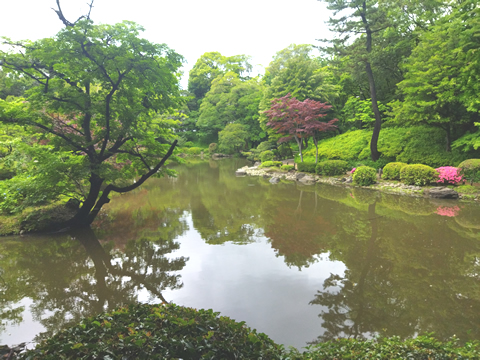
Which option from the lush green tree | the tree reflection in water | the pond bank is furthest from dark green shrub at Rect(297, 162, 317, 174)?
the tree reflection in water

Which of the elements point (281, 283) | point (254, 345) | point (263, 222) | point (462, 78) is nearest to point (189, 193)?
point (263, 222)

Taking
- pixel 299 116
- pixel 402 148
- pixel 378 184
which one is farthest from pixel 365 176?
pixel 299 116

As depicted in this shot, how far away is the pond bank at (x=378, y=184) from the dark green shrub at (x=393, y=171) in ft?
1.01

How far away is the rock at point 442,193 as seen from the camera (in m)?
9.37

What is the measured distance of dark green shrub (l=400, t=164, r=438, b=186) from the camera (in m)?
10.3

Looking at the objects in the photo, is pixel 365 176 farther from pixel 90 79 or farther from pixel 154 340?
pixel 154 340

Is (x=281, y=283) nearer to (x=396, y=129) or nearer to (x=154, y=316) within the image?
(x=154, y=316)

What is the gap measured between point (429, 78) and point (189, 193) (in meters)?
11.1

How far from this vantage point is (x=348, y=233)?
21.9 ft

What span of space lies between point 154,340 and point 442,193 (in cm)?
1077

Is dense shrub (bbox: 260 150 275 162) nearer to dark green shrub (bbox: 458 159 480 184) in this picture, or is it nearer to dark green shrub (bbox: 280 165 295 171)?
dark green shrub (bbox: 280 165 295 171)

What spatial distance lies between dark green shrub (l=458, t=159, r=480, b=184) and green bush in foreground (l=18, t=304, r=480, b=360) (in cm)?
986

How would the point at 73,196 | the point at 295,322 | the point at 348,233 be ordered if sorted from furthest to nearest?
the point at 73,196
the point at 348,233
the point at 295,322

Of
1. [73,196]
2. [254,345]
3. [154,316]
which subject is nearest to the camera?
[254,345]
